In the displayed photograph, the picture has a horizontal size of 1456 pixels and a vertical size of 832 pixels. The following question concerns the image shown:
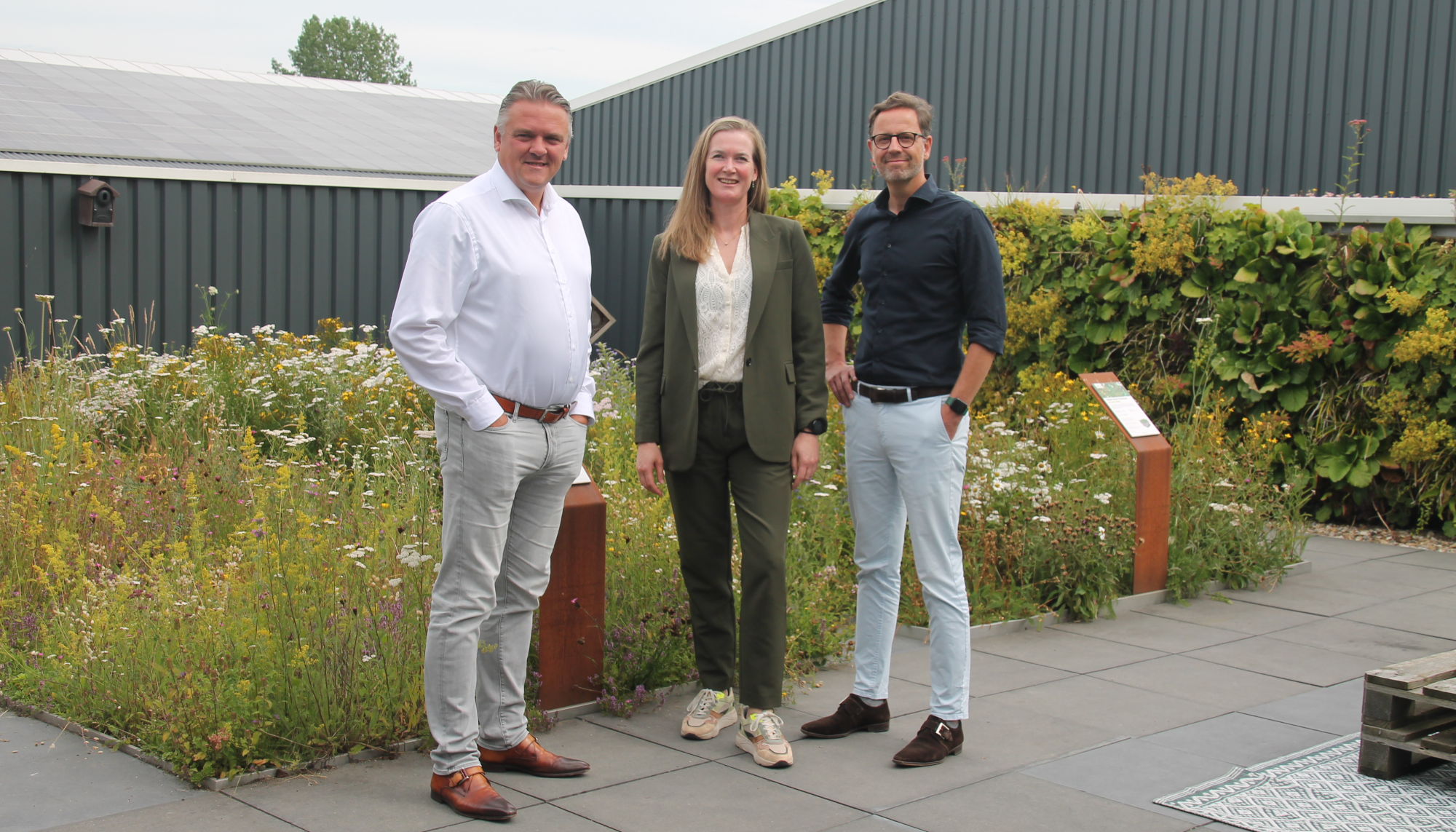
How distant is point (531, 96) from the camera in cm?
348

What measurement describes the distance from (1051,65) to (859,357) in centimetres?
932

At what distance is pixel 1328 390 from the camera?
8320 mm

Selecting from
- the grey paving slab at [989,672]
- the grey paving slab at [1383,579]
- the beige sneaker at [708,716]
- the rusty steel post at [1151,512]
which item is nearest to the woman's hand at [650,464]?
the beige sneaker at [708,716]

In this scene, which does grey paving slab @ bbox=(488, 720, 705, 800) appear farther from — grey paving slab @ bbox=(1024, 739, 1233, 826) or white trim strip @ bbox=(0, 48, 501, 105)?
white trim strip @ bbox=(0, 48, 501, 105)

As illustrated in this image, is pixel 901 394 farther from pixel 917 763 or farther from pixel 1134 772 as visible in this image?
pixel 1134 772

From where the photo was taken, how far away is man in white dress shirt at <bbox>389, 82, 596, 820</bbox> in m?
3.32

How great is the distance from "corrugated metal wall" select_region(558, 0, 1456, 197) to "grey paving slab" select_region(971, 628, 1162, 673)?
6605mm

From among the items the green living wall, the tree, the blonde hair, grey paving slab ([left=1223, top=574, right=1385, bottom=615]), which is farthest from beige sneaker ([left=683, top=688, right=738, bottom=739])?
the tree

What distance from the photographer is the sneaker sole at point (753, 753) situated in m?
3.81

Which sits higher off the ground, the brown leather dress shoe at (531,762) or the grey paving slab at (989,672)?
the brown leather dress shoe at (531,762)

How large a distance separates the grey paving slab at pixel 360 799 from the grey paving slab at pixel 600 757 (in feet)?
0.23

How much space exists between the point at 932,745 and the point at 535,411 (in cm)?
162

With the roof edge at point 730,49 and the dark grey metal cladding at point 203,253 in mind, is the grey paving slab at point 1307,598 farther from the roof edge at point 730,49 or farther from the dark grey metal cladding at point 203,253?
the roof edge at point 730,49

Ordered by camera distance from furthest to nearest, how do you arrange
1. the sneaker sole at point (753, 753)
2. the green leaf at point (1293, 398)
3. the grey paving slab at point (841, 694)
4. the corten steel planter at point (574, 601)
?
1. the green leaf at point (1293, 398)
2. the grey paving slab at point (841, 694)
3. the corten steel planter at point (574, 601)
4. the sneaker sole at point (753, 753)
